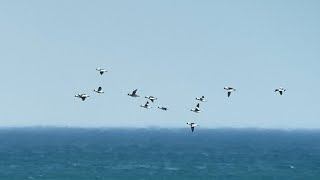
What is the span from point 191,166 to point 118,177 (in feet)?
114

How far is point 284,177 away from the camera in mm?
172875

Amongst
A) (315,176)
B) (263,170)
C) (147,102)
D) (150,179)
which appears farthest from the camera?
(263,170)

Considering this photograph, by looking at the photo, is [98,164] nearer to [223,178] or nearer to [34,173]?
[34,173]

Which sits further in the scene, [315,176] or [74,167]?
[74,167]

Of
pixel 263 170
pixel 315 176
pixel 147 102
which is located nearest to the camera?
pixel 147 102

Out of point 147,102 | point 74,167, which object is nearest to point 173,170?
point 74,167

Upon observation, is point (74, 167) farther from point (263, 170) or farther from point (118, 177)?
point (263, 170)

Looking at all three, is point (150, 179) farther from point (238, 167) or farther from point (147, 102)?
point (147, 102)

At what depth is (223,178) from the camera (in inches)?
6614

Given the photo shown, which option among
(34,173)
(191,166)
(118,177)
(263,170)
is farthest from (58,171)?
(263,170)

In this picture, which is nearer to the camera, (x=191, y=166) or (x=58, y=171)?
(x=58, y=171)

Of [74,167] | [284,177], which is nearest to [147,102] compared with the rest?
[284,177]

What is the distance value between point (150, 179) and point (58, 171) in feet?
89.7

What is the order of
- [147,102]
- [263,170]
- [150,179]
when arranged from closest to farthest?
[147,102]
[150,179]
[263,170]
